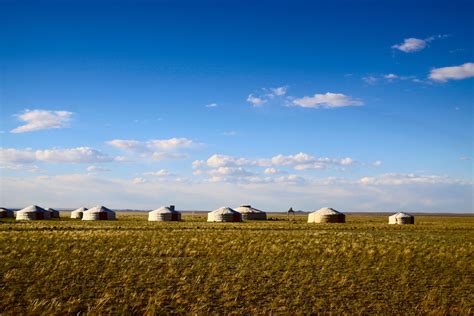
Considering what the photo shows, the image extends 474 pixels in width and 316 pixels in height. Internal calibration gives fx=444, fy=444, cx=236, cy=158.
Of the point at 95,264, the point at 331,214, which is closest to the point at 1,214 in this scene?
the point at 331,214

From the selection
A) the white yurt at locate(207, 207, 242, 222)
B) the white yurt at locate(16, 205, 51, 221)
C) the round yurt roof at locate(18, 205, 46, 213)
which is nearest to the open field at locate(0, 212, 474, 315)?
the white yurt at locate(207, 207, 242, 222)

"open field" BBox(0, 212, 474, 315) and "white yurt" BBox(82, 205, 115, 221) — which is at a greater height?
"white yurt" BBox(82, 205, 115, 221)

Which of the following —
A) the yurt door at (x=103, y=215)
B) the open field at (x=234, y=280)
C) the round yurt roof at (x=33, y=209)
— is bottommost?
the open field at (x=234, y=280)

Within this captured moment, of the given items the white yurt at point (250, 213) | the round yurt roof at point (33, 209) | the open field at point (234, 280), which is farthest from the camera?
the white yurt at point (250, 213)

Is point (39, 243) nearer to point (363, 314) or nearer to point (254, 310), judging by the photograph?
point (254, 310)

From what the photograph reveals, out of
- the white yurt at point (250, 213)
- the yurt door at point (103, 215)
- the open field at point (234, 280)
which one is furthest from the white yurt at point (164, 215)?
the open field at point (234, 280)

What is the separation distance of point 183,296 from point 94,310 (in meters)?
2.63

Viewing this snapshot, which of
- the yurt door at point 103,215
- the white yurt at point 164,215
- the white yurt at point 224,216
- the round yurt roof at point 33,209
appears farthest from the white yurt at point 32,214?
the white yurt at point 224,216

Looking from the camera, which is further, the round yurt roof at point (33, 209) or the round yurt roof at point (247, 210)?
the round yurt roof at point (247, 210)

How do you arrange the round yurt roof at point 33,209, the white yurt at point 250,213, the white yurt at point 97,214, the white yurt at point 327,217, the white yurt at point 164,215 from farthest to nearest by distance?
the white yurt at point 250,213 → the round yurt roof at point 33,209 → the white yurt at point 97,214 → the white yurt at point 164,215 → the white yurt at point 327,217

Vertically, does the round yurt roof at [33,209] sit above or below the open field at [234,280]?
above

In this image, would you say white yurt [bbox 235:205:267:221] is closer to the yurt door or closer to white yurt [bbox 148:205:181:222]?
white yurt [bbox 148:205:181:222]

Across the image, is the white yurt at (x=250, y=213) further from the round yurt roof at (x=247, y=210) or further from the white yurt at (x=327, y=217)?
the white yurt at (x=327, y=217)

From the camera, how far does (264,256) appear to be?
21.4 metres
